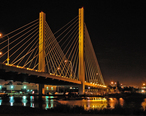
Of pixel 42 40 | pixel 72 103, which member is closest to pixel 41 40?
pixel 42 40

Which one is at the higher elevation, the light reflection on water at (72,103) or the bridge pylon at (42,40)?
the bridge pylon at (42,40)

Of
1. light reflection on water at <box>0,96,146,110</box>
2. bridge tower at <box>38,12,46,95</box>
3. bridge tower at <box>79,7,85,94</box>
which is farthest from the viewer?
bridge tower at <box>79,7,85,94</box>

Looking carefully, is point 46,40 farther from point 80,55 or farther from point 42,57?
point 80,55

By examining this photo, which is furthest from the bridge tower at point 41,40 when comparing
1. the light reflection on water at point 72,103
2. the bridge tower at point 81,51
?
the bridge tower at point 81,51

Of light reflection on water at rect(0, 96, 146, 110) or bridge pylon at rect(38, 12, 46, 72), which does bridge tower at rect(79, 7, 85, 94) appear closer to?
bridge pylon at rect(38, 12, 46, 72)

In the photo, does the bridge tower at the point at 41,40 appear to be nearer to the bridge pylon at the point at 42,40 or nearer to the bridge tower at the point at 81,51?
the bridge pylon at the point at 42,40

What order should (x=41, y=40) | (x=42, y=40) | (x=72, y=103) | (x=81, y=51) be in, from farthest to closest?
(x=81, y=51)
(x=41, y=40)
(x=42, y=40)
(x=72, y=103)

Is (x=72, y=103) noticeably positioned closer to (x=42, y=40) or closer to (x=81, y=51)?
(x=42, y=40)

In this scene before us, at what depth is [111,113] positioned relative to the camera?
16.2m

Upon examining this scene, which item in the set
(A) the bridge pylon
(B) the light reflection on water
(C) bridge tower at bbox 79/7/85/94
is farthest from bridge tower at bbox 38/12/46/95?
(C) bridge tower at bbox 79/7/85/94

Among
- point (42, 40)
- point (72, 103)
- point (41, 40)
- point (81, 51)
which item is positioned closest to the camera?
point (72, 103)

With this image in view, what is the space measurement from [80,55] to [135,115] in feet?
113

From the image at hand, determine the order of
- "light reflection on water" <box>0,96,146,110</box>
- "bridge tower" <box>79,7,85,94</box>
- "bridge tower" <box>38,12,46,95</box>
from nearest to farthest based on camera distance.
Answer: "light reflection on water" <box>0,96,146,110</box>
"bridge tower" <box>38,12,46,95</box>
"bridge tower" <box>79,7,85,94</box>

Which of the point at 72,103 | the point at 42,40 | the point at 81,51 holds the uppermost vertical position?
the point at 42,40
